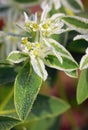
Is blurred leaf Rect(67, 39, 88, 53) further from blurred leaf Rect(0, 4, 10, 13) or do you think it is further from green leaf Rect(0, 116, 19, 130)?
blurred leaf Rect(0, 4, 10, 13)

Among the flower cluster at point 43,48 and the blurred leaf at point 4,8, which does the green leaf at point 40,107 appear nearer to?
the flower cluster at point 43,48

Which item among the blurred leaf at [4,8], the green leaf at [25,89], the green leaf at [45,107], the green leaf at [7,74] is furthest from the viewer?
the blurred leaf at [4,8]

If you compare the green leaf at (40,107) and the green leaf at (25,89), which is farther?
the green leaf at (40,107)

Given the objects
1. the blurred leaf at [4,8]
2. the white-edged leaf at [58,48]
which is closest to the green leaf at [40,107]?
the white-edged leaf at [58,48]

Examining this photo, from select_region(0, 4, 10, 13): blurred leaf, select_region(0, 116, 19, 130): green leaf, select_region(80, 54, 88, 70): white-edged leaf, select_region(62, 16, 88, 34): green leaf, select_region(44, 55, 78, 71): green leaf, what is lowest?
select_region(0, 116, 19, 130): green leaf

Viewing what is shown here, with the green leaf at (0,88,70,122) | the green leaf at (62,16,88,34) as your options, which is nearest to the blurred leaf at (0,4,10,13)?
the green leaf at (0,88,70,122)

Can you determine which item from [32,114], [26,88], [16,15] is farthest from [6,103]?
[16,15]
